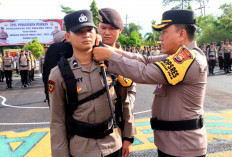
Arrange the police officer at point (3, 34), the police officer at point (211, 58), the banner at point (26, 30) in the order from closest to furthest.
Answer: the police officer at point (211, 58)
the police officer at point (3, 34)
the banner at point (26, 30)

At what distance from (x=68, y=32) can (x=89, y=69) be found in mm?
385

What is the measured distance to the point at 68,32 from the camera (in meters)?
1.87

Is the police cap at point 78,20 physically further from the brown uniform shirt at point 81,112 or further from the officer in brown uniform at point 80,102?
the brown uniform shirt at point 81,112

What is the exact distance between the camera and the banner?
31534 millimetres

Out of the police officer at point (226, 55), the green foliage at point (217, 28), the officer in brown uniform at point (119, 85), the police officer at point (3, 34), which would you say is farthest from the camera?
the police officer at point (3, 34)

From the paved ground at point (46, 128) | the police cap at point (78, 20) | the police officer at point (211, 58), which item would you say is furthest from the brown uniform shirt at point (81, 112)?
the police officer at point (211, 58)

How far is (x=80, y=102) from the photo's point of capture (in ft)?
5.76

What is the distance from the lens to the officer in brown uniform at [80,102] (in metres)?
1.75

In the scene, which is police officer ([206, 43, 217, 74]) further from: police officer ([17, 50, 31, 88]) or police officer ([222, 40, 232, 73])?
police officer ([17, 50, 31, 88])

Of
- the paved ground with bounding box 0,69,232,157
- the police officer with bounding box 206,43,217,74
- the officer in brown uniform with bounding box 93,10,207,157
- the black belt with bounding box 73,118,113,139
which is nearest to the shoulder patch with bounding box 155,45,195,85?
the officer in brown uniform with bounding box 93,10,207,157

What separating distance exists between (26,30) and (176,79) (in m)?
34.5

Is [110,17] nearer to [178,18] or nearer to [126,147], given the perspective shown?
[178,18]

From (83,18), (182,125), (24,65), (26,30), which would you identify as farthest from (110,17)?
(26,30)

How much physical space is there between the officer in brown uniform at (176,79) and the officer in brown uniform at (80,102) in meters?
0.17
